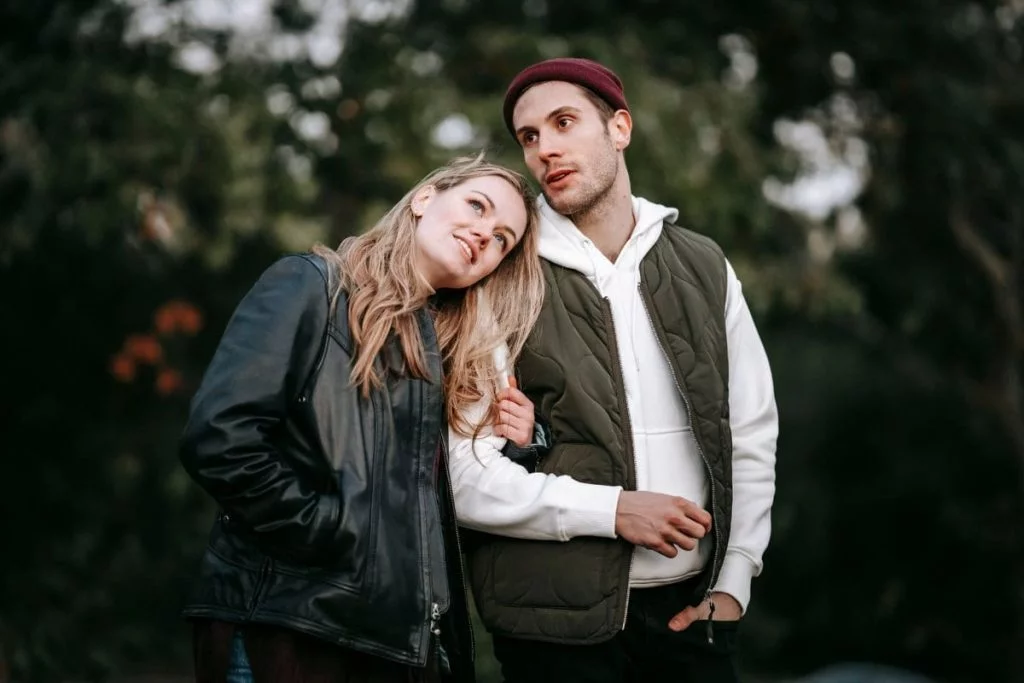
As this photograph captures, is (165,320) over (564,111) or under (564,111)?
under

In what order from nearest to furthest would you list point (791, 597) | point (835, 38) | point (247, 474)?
point (247, 474), point (835, 38), point (791, 597)

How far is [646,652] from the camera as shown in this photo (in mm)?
2672

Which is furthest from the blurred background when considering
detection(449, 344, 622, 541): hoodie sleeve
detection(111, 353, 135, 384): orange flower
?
detection(449, 344, 622, 541): hoodie sleeve

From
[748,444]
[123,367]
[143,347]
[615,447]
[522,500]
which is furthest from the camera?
[143,347]

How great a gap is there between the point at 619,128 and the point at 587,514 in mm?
968

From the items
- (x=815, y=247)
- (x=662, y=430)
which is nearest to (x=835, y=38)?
Result: (x=815, y=247)

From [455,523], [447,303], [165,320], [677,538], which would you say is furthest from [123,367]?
[677,538]

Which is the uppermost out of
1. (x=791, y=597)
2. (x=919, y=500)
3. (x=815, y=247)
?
(x=815, y=247)

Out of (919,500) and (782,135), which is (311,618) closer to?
(782,135)

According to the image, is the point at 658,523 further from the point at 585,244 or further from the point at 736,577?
the point at 585,244

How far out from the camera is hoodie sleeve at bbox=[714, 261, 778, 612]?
9.19 ft

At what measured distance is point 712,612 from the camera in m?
2.71

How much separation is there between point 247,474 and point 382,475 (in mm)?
270

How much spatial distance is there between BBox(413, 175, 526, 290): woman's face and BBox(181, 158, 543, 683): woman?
0.26ft
